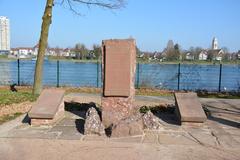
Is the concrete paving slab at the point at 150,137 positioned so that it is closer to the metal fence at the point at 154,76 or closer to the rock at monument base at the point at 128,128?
the rock at monument base at the point at 128,128

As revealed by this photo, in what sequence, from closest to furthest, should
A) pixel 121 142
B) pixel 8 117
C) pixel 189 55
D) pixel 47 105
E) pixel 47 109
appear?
pixel 121 142 → pixel 47 109 → pixel 47 105 → pixel 8 117 → pixel 189 55

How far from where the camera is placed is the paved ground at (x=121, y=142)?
248 inches

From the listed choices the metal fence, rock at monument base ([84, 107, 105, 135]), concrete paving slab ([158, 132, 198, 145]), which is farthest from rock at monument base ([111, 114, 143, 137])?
the metal fence

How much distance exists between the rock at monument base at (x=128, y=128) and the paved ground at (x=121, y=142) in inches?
6.4

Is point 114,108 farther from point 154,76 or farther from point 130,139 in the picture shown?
point 154,76

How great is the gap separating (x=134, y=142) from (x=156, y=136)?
0.74 m

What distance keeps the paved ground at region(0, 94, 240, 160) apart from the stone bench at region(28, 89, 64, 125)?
232 mm

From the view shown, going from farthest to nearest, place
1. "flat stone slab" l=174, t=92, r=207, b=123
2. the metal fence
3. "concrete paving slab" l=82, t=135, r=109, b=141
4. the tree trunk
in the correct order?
the metal fence < the tree trunk < "flat stone slab" l=174, t=92, r=207, b=123 < "concrete paving slab" l=82, t=135, r=109, b=141

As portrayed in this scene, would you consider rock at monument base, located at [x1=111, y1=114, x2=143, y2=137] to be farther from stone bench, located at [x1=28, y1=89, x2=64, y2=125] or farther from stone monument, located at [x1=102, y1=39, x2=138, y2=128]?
stone bench, located at [x1=28, y1=89, x2=64, y2=125]

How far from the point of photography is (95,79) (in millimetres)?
21016

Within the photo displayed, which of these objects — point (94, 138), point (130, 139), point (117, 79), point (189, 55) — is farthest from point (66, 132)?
point (189, 55)

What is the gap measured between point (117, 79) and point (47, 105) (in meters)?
1.90

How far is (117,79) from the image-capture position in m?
8.43

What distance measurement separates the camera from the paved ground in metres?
6.29
